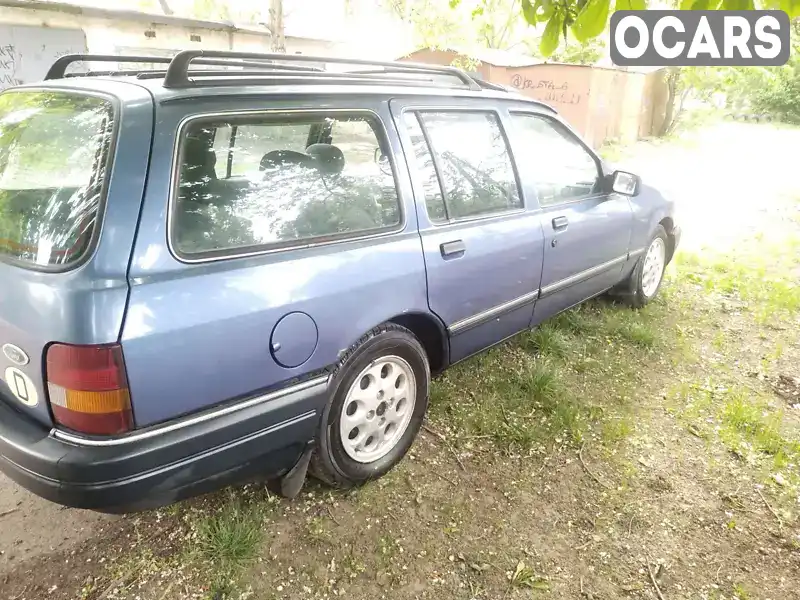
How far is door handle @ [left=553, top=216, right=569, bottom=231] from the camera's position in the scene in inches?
137

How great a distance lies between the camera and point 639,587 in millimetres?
2273

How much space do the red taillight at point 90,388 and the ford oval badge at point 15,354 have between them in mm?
131

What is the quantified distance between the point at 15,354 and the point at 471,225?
1996 millimetres

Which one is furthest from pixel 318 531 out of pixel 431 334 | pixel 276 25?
pixel 276 25

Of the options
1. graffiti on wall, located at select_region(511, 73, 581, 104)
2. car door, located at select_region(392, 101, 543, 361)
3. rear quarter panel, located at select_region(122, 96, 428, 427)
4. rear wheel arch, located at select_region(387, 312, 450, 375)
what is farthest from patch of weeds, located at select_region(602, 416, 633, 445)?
graffiti on wall, located at select_region(511, 73, 581, 104)

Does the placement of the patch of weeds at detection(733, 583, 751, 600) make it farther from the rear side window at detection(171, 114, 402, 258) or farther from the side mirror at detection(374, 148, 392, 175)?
the side mirror at detection(374, 148, 392, 175)

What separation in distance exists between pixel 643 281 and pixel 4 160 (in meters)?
4.28

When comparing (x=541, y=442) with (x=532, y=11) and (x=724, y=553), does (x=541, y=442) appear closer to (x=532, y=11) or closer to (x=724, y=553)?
(x=724, y=553)

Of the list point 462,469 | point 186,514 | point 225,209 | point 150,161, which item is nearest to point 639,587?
point 462,469

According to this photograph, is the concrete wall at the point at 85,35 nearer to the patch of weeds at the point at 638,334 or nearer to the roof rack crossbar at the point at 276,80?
the roof rack crossbar at the point at 276,80

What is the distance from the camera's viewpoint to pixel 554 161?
12.1 ft

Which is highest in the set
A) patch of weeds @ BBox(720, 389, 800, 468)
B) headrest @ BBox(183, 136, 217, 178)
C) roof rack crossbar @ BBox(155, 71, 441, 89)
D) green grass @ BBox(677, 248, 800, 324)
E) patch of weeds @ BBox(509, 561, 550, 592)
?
roof rack crossbar @ BBox(155, 71, 441, 89)

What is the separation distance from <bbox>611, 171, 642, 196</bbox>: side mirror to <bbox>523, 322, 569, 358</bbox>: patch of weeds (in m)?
1.06

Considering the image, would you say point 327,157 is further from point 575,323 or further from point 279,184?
point 575,323
